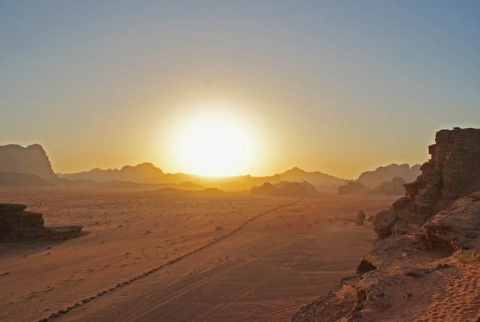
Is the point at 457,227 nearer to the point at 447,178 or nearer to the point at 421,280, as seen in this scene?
the point at 421,280

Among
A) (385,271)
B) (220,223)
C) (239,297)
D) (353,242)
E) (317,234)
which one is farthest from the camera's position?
(220,223)

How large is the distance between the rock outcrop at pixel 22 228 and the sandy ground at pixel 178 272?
0.83 m

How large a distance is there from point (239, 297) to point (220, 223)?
55.6ft

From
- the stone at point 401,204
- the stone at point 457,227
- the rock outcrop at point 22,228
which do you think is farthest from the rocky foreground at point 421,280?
the rock outcrop at point 22,228

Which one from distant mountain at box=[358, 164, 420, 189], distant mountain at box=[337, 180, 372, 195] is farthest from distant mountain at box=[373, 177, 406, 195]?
distant mountain at box=[358, 164, 420, 189]

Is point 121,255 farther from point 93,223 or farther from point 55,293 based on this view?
point 93,223

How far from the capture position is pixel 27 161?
126562 millimetres

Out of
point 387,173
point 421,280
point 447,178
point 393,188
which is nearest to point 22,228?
point 421,280

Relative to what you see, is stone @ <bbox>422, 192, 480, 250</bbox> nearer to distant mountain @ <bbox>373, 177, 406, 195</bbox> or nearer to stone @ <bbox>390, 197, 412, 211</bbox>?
stone @ <bbox>390, 197, 412, 211</bbox>

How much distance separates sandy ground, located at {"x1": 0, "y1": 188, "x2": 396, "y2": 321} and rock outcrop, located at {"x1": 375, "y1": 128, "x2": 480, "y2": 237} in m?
2.90

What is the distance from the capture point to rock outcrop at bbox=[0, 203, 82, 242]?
20.5 metres

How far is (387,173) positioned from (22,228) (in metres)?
145

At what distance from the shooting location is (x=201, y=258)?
53.8ft

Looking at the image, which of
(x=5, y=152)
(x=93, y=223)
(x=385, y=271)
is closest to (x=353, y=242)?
(x=385, y=271)
